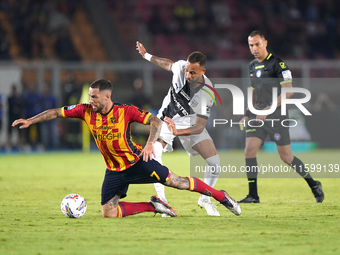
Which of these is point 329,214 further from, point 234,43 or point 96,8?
point 96,8

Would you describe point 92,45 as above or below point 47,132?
above

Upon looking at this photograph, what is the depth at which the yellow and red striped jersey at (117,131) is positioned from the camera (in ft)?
19.0

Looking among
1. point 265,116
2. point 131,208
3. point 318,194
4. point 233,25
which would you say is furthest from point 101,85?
point 233,25

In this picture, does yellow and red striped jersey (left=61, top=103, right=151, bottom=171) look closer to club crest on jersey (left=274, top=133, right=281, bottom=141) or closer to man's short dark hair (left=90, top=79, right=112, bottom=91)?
man's short dark hair (left=90, top=79, right=112, bottom=91)

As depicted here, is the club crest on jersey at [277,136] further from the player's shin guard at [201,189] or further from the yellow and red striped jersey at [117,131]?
the yellow and red striped jersey at [117,131]

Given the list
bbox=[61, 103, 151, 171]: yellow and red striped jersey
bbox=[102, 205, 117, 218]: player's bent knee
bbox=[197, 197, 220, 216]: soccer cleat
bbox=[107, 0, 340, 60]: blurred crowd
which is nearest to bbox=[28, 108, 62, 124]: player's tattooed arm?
bbox=[61, 103, 151, 171]: yellow and red striped jersey

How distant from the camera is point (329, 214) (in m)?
6.18

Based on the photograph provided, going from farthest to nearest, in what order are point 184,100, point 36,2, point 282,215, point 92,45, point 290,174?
point 92,45 < point 36,2 < point 290,174 < point 184,100 < point 282,215

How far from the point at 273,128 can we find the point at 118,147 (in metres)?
2.65

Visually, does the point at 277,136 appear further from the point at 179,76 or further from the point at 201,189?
the point at 201,189

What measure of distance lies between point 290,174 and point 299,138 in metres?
5.52

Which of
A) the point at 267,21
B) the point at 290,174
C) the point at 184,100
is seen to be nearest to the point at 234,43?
the point at 267,21

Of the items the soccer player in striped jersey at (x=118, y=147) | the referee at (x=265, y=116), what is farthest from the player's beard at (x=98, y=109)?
the referee at (x=265, y=116)

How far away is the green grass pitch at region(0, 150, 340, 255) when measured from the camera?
14.2 feet
